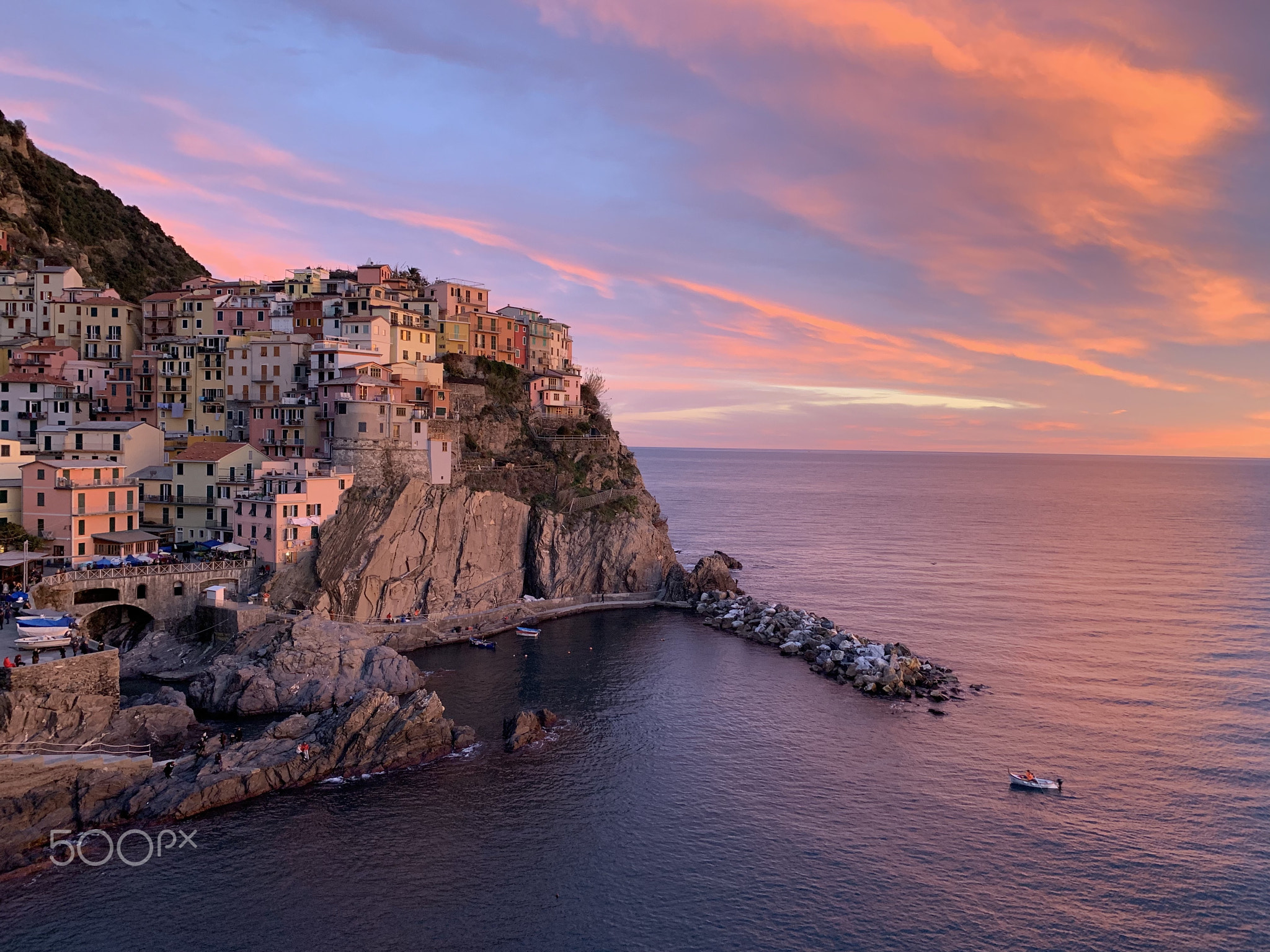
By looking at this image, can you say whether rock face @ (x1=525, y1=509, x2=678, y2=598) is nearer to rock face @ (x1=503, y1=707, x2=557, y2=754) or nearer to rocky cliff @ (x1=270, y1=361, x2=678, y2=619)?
rocky cliff @ (x1=270, y1=361, x2=678, y2=619)

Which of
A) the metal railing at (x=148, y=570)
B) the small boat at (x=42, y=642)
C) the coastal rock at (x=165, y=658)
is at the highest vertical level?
the metal railing at (x=148, y=570)

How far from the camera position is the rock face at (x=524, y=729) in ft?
157

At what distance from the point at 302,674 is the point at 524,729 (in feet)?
52.8

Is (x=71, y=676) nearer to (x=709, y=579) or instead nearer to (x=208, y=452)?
(x=208, y=452)

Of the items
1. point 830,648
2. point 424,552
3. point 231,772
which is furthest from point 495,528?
point 231,772

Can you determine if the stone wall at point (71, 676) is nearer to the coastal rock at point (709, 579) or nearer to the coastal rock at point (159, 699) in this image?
the coastal rock at point (159, 699)

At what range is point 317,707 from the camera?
5184cm

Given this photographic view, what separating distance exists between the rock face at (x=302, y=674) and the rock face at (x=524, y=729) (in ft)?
31.6

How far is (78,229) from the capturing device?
120 m

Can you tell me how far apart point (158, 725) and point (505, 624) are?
32.4 meters

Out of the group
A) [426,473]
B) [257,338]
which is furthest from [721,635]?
[257,338]

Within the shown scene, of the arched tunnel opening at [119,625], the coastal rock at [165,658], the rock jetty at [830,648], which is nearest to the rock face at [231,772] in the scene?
the coastal rock at [165,658]

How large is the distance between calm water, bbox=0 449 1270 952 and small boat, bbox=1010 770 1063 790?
26.5 inches

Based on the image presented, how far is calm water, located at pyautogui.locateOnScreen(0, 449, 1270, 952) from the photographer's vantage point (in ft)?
106
